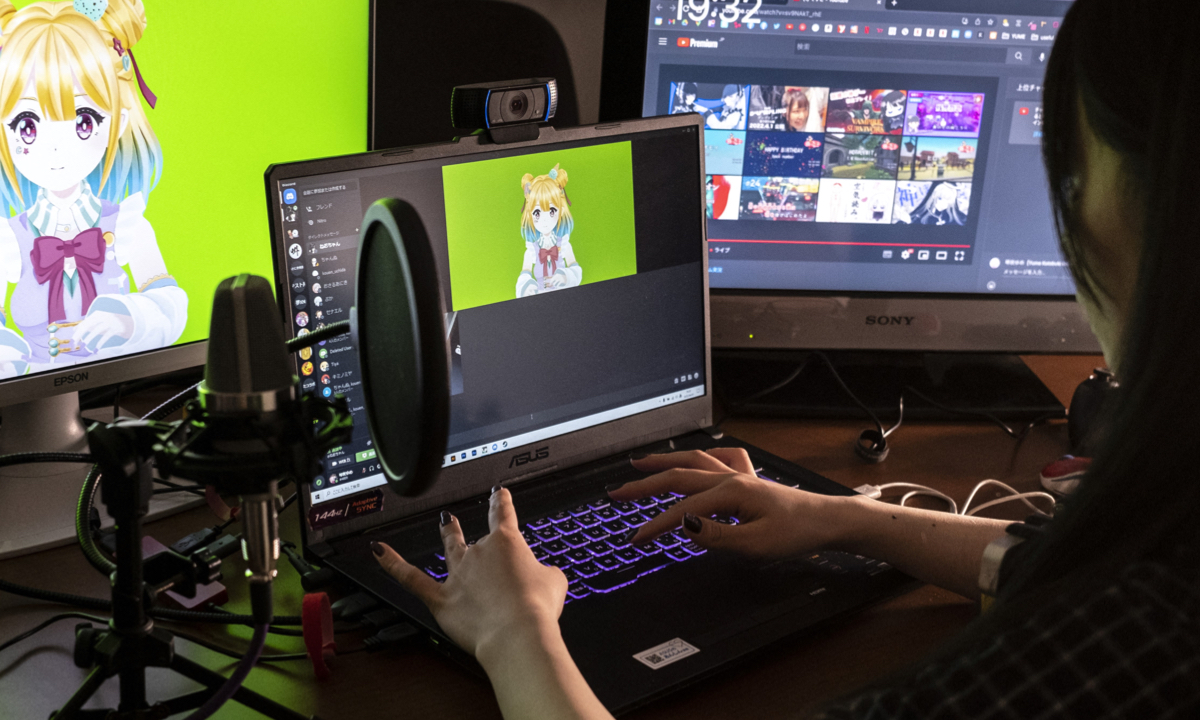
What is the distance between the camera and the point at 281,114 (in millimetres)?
941

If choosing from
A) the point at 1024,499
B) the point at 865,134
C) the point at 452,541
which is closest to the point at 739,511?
the point at 452,541

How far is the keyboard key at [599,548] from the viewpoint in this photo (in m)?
0.83

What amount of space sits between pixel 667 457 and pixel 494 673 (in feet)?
1.12

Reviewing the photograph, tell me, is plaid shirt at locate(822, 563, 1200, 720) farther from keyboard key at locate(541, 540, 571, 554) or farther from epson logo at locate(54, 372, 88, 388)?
epson logo at locate(54, 372, 88, 388)

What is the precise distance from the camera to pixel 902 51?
117 cm

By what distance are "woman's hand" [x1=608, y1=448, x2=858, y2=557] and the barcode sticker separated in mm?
116

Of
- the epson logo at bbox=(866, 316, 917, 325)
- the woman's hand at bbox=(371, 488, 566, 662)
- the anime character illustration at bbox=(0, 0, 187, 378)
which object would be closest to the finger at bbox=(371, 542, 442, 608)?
the woman's hand at bbox=(371, 488, 566, 662)

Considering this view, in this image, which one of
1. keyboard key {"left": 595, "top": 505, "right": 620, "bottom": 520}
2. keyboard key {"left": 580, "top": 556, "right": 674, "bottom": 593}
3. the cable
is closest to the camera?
the cable

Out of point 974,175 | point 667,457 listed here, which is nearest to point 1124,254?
point 667,457

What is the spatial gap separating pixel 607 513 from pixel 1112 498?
48 cm

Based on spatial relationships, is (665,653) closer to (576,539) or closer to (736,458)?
(576,539)

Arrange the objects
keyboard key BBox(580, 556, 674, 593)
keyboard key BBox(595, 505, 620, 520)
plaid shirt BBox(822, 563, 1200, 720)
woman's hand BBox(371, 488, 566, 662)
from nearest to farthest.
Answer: plaid shirt BBox(822, 563, 1200, 720)
woman's hand BBox(371, 488, 566, 662)
keyboard key BBox(580, 556, 674, 593)
keyboard key BBox(595, 505, 620, 520)

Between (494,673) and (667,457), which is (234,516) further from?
(667,457)

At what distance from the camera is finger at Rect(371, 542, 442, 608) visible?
0.74 meters
